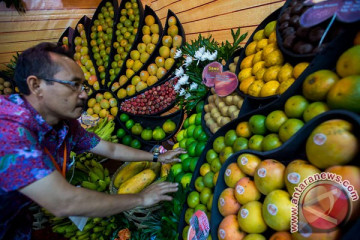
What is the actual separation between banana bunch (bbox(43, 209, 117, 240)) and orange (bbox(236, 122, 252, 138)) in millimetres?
1645

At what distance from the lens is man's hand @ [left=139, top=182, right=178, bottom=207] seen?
149cm

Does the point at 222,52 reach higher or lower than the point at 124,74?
higher

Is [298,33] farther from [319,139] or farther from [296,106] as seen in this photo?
[319,139]

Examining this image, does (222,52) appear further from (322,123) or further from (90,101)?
(90,101)

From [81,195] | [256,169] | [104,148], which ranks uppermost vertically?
[256,169]

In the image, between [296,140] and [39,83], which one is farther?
[39,83]

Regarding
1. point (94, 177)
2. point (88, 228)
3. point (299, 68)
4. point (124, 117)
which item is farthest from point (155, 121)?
point (299, 68)

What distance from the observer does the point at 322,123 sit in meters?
0.82

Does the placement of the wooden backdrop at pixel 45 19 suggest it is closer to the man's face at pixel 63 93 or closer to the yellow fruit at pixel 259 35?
the yellow fruit at pixel 259 35

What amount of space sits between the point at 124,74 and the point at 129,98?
0.62m

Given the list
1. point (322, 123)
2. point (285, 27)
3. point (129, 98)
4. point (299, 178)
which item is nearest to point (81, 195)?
point (299, 178)

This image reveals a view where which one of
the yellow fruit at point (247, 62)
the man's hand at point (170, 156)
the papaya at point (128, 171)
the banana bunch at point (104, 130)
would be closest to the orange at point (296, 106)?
the yellow fruit at point (247, 62)

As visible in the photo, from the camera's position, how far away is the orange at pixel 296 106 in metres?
1.07

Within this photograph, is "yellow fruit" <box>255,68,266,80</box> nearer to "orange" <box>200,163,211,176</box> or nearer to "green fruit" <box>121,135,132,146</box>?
"orange" <box>200,163,211,176</box>
